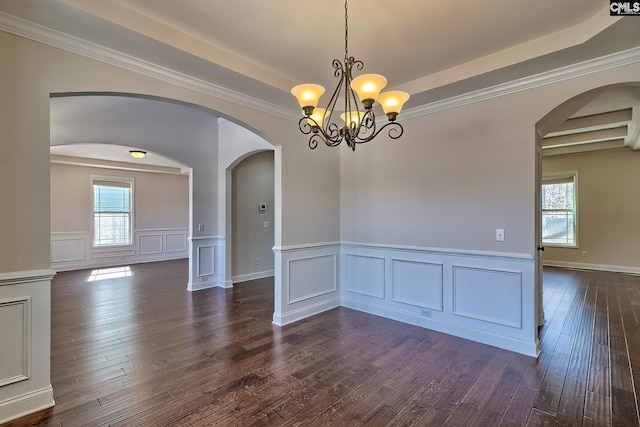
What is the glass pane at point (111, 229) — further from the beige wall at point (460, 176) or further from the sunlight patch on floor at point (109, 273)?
the beige wall at point (460, 176)

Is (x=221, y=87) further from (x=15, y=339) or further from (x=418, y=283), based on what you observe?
(x=418, y=283)

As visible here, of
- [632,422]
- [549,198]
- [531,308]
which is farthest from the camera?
[549,198]

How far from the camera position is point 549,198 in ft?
25.4

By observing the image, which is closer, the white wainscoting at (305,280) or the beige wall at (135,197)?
the white wainscoting at (305,280)

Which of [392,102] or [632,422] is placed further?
[392,102]

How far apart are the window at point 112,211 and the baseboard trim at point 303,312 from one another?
6.81 m

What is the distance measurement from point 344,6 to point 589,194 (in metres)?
8.09

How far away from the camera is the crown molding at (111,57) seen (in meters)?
2.00

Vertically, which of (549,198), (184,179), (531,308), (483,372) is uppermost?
(184,179)

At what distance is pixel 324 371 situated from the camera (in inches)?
104

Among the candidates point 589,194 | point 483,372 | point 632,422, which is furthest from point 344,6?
point 589,194

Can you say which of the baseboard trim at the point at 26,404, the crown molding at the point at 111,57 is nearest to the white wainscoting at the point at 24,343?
the baseboard trim at the point at 26,404

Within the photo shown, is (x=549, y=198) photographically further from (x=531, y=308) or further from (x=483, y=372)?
(x=483, y=372)

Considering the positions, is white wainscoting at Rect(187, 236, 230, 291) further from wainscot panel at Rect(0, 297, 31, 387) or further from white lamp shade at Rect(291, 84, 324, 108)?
white lamp shade at Rect(291, 84, 324, 108)
